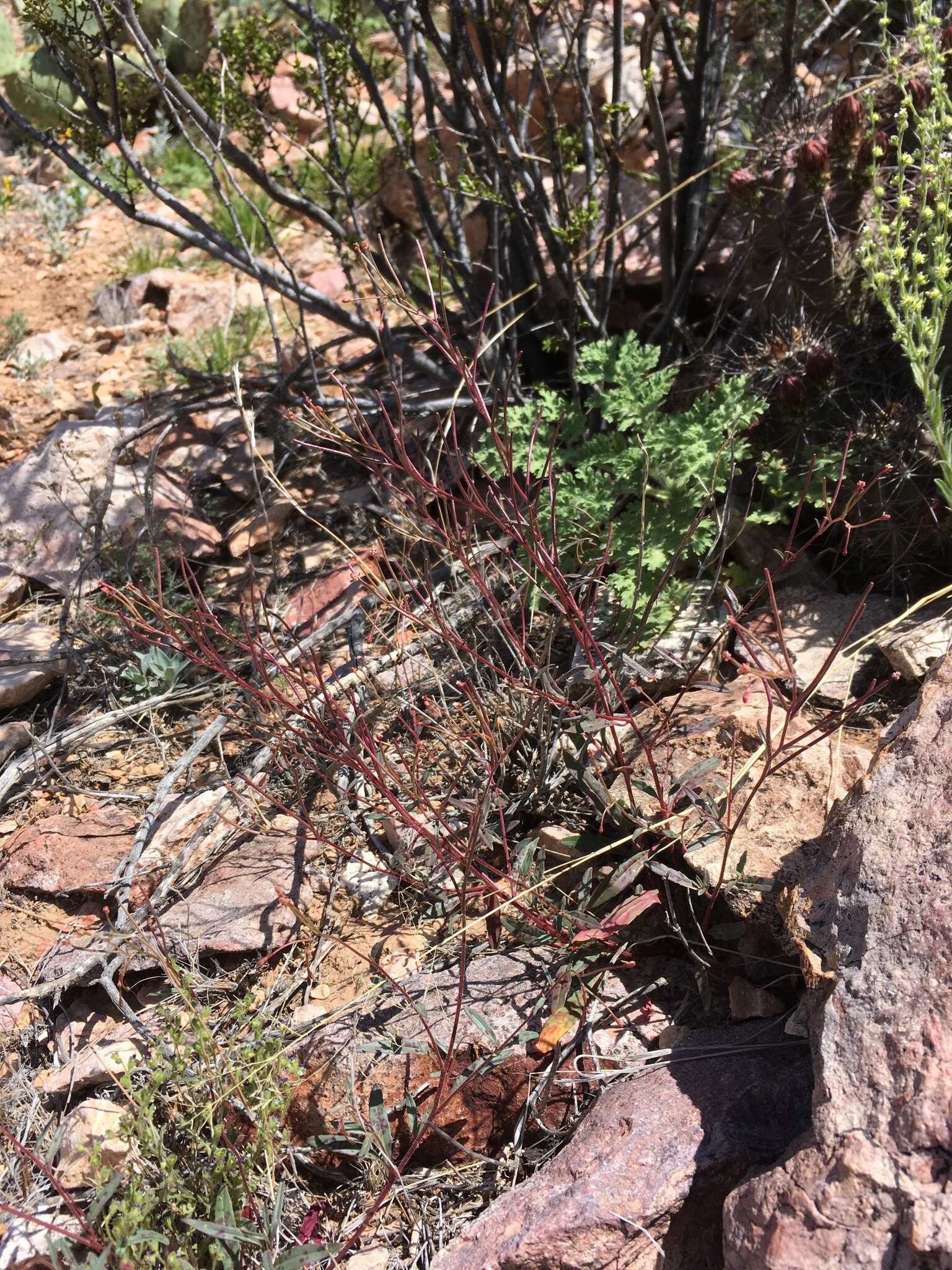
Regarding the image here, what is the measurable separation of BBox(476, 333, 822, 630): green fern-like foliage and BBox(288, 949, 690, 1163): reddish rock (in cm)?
101

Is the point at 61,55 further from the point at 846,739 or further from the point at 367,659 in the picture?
the point at 846,739

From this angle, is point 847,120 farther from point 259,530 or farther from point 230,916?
point 230,916

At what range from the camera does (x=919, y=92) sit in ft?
9.93

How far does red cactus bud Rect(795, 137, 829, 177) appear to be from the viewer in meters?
3.07

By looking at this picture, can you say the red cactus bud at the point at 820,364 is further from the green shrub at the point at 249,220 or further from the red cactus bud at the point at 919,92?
the green shrub at the point at 249,220

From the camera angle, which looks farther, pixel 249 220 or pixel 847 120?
pixel 249 220

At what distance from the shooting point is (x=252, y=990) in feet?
7.94

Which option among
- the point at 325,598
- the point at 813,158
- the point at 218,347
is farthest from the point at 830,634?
the point at 218,347

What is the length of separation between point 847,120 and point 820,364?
71 cm

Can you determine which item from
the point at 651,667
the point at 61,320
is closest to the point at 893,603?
the point at 651,667

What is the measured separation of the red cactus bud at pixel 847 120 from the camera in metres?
2.99

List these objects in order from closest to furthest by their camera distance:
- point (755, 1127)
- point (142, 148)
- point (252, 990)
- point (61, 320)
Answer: point (755, 1127), point (252, 990), point (61, 320), point (142, 148)

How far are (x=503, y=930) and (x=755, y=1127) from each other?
0.73 meters

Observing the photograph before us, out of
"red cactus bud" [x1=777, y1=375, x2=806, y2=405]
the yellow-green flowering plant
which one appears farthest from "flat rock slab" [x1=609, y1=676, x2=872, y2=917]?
"red cactus bud" [x1=777, y1=375, x2=806, y2=405]
